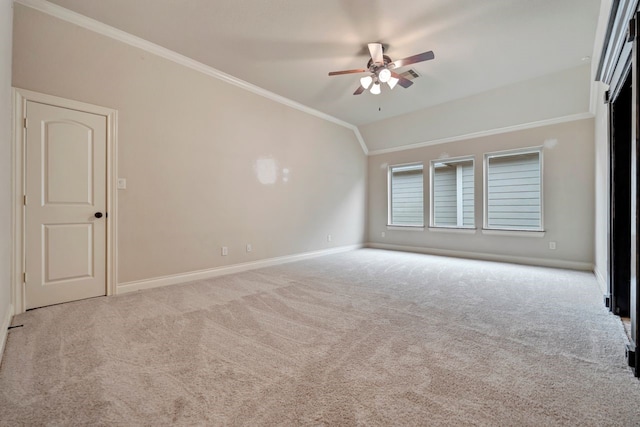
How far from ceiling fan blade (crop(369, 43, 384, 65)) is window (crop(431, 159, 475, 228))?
11.1ft

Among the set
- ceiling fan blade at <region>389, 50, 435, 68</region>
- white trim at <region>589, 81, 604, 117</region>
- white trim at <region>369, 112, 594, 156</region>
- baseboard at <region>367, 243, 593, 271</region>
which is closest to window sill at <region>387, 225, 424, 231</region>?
baseboard at <region>367, 243, 593, 271</region>

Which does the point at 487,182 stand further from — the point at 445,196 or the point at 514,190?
the point at 445,196

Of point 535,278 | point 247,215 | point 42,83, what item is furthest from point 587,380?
point 42,83

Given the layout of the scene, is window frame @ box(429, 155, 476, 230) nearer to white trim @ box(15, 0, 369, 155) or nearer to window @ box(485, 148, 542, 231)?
window @ box(485, 148, 542, 231)

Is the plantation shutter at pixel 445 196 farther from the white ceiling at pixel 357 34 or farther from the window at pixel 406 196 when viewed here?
the white ceiling at pixel 357 34

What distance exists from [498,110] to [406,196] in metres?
2.55

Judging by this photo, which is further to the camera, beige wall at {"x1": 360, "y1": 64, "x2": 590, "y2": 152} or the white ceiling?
beige wall at {"x1": 360, "y1": 64, "x2": 590, "y2": 152}

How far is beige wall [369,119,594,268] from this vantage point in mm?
4480

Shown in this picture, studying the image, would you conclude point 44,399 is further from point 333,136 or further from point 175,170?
point 333,136

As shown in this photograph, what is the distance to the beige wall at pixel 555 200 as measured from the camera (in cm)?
448

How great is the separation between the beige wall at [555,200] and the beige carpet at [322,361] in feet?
5.91

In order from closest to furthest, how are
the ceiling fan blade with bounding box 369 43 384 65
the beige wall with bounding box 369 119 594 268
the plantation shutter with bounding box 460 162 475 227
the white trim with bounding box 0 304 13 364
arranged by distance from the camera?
the white trim with bounding box 0 304 13 364 → the ceiling fan blade with bounding box 369 43 384 65 → the beige wall with bounding box 369 119 594 268 → the plantation shutter with bounding box 460 162 475 227

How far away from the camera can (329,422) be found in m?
1.24

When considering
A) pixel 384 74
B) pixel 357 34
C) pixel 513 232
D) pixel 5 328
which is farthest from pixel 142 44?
pixel 513 232
